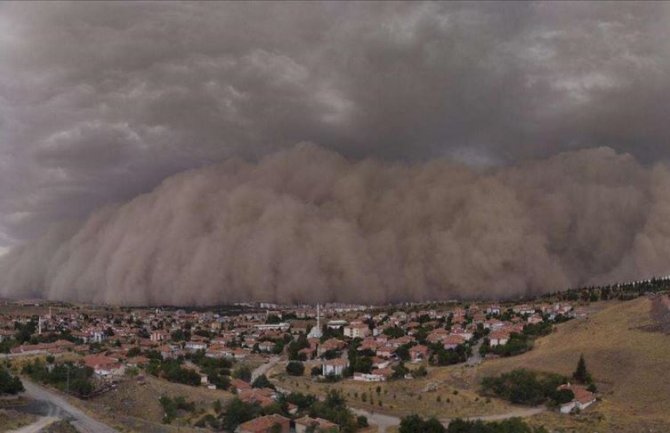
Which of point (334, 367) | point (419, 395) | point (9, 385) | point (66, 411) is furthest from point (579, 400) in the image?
point (9, 385)

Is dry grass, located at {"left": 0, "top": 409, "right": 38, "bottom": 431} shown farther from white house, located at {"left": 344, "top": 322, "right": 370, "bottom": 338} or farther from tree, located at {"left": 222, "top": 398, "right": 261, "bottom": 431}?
white house, located at {"left": 344, "top": 322, "right": 370, "bottom": 338}

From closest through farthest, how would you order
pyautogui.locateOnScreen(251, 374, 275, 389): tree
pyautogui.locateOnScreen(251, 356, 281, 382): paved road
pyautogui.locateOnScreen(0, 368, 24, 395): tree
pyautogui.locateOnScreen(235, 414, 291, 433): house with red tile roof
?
pyautogui.locateOnScreen(235, 414, 291, 433): house with red tile roof < pyautogui.locateOnScreen(0, 368, 24, 395): tree < pyautogui.locateOnScreen(251, 374, 275, 389): tree < pyautogui.locateOnScreen(251, 356, 281, 382): paved road

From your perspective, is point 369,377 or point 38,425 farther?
point 369,377

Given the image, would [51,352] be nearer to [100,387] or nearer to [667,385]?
[100,387]

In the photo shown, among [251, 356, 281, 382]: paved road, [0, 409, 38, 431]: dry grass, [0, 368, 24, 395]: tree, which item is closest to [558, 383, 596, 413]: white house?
[251, 356, 281, 382]: paved road

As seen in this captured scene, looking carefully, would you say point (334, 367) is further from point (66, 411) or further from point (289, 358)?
point (66, 411)

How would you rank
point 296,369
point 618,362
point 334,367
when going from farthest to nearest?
1. point 296,369
2. point 334,367
3. point 618,362

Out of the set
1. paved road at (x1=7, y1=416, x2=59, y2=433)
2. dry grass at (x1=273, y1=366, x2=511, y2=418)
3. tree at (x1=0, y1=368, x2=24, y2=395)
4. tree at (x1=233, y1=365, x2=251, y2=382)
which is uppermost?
tree at (x1=0, y1=368, x2=24, y2=395)

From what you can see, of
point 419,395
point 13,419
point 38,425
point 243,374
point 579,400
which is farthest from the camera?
point 243,374
